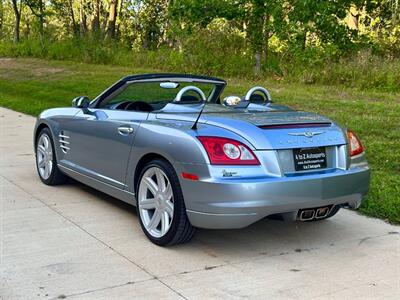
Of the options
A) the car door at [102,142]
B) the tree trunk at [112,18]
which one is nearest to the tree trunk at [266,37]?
the car door at [102,142]

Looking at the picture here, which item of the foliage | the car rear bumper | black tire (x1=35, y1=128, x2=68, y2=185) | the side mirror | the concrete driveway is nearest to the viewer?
the concrete driveway

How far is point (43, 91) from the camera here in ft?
54.7

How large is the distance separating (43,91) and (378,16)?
13.6 metres

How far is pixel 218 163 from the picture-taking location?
13.5ft

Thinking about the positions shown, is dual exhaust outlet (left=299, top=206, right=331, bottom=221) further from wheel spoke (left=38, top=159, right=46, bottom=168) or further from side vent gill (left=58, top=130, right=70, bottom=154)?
wheel spoke (left=38, top=159, right=46, bottom=168)

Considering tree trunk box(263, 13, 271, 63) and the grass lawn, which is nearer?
the grass lawn

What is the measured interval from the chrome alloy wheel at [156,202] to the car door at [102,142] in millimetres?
378

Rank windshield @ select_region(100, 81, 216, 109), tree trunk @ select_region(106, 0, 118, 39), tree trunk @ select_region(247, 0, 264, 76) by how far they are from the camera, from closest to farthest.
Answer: windshield @ select_region(100, 81, 216, 109), tree trunk @ select_region(247, 0, 264, 76), tree trunk @ select_region(106, 0, 118, 39)

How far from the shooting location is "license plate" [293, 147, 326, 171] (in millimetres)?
4281

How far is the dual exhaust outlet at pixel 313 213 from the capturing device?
4324 millimetres

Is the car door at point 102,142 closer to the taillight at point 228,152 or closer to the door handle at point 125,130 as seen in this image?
the door handle at point 125,130

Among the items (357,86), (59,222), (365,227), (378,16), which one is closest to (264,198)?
(365,227)

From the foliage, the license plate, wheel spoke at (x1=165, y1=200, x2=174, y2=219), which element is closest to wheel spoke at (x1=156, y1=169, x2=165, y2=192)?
wheel spoke at (x1=165, y1=200, x2=174, y2=219)

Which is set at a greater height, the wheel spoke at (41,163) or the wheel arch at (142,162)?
the wheel arch at (142,162)
